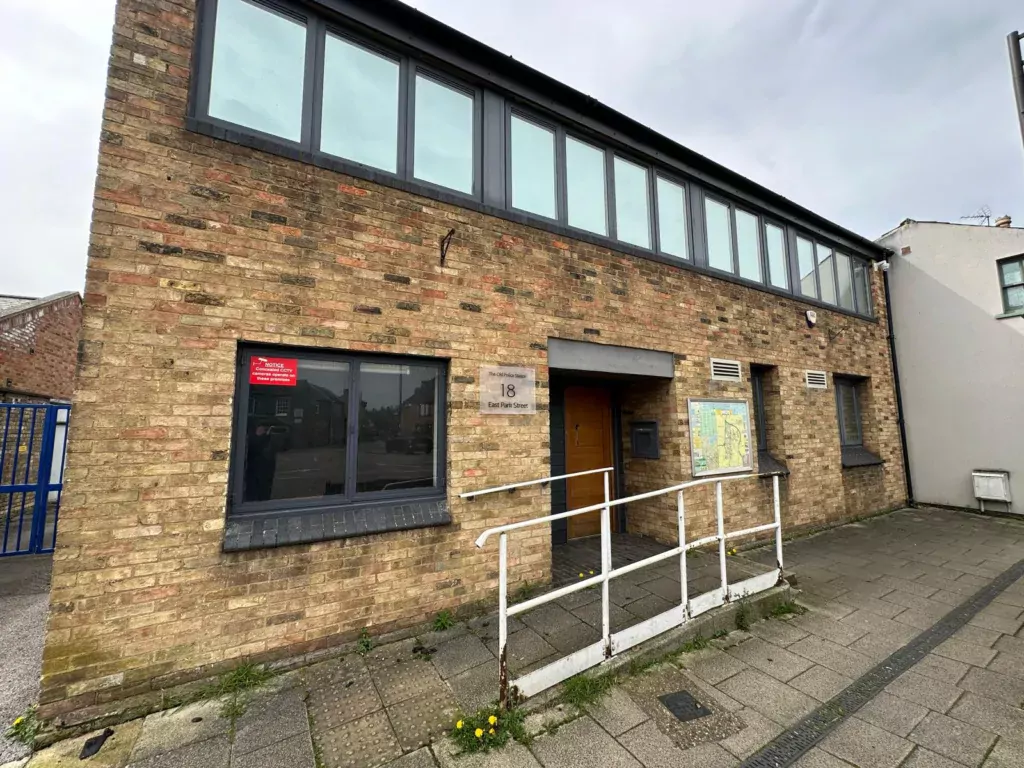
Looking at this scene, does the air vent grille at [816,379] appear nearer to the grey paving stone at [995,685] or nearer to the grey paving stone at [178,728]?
the grey paving stone at [995,685]

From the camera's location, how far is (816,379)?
751 cm

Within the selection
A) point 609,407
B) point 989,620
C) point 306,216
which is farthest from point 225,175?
point 989,620

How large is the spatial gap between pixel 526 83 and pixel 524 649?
5495 millimetres

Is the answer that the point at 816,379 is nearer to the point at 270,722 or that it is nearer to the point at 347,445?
the point at 347,445

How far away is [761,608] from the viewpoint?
385 centimetres

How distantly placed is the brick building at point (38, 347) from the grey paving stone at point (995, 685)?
444 inches

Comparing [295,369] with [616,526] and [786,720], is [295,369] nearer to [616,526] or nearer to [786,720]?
[786,720]

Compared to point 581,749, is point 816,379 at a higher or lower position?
higher

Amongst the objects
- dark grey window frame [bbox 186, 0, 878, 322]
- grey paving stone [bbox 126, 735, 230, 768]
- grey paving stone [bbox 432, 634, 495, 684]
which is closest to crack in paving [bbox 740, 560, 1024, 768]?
grey paving stone [bbox 432, 634, 495, 684]

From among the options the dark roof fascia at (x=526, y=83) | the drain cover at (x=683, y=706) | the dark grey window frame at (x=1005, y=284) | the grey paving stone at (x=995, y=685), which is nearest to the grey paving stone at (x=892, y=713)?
the grey paving stone at (x=995, y=685)

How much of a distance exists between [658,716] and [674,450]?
3493mm

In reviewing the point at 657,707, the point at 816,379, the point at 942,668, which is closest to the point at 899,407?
the point at 816,379

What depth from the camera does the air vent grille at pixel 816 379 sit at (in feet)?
24.2

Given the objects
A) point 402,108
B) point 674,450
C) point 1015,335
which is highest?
point 402,108
